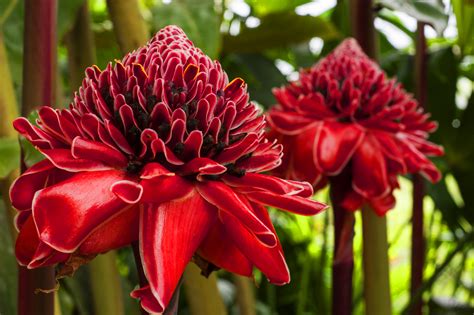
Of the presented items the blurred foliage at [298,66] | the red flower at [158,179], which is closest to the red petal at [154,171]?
the red flower at [158,179]

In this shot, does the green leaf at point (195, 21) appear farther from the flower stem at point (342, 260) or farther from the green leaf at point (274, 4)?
the green leaf at point (274, 4)

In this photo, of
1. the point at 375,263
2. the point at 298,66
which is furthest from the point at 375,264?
the point at 298,66

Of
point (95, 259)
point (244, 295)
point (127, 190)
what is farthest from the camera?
point (244, 295)

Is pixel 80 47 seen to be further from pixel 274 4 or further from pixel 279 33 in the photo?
pixel 274 4

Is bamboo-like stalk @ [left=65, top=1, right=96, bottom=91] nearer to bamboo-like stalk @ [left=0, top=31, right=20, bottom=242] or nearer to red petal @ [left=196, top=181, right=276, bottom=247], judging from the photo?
bamboo-like stalk @ [left=0, top=31, right=20, bottom=242]

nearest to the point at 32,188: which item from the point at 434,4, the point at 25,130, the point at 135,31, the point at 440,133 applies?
the point at 25,130

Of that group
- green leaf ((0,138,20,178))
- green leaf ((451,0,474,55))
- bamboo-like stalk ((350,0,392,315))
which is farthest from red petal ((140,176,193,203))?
green leaf ((451,0,474,55))

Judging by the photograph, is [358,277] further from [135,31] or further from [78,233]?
[78,233]
